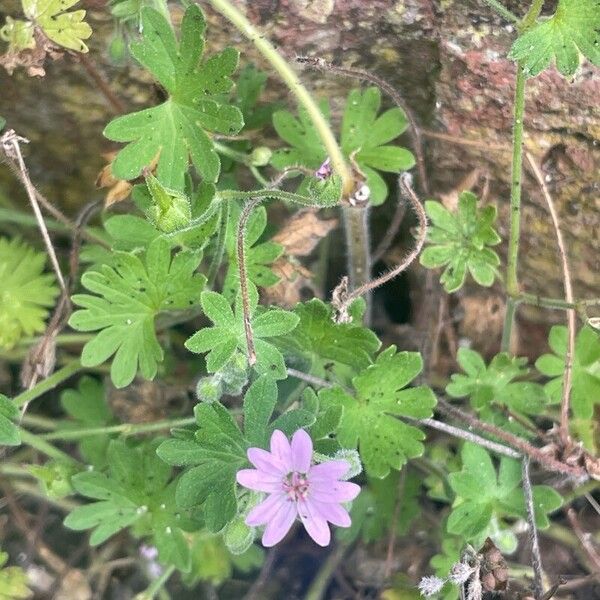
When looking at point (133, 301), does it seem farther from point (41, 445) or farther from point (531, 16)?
point (531, 16)

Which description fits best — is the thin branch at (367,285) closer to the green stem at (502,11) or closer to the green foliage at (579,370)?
the green stem at (502,11)

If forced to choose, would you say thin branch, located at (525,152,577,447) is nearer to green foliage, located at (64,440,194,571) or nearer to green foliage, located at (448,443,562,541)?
green foliage, located at (448,443,562,541)

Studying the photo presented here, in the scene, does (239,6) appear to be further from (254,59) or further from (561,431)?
(561,431)

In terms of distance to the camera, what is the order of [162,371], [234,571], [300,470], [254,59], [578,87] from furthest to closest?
[234,571]
[162,371]
[254,59]
[578,87]
[300,470]

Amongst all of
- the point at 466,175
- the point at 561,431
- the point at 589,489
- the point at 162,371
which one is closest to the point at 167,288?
the point at 162,371

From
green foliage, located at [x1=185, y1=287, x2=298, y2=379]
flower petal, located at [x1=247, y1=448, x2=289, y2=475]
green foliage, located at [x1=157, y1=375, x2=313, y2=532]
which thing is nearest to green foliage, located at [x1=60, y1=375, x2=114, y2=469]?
green foliage, located at [x1=157, y1=375, x2=313, y2=532]

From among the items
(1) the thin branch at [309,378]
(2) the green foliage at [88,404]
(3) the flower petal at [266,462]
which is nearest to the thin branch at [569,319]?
(1) the thin branch at [309,378]
